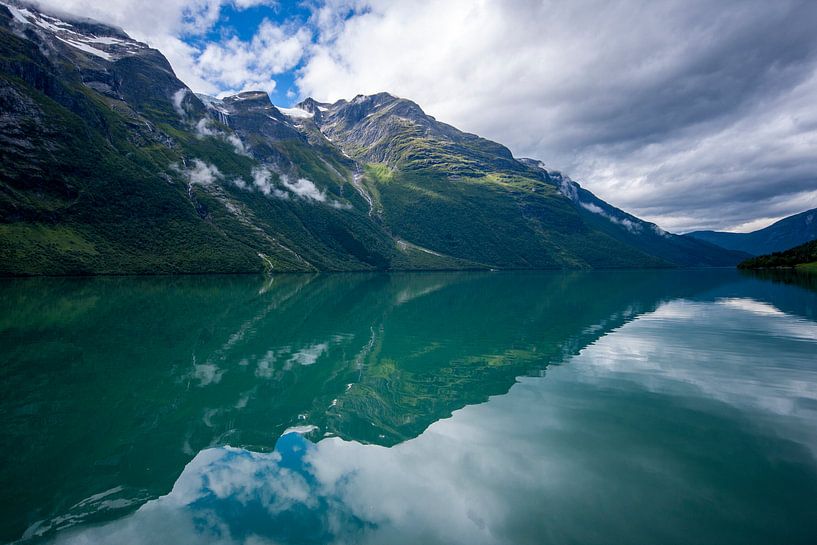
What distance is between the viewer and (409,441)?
19156mm

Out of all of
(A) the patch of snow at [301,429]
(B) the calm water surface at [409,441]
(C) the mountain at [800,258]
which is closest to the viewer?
(B) the calm water surface at [409,441]

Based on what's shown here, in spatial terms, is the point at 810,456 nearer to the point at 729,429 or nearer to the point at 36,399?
the point at 729,429

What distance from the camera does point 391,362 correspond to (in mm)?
34812

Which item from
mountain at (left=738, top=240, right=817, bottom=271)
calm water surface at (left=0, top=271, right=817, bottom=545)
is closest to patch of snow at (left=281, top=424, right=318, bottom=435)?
calm water surface at (left=0, top=271, right=817, bottom=545)

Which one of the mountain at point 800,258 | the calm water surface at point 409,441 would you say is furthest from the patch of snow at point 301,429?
the mountain at point 800,258

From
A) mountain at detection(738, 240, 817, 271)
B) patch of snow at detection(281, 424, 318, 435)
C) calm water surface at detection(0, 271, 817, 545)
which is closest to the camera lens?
calm water surface at detection(0, 271, 817, 545)

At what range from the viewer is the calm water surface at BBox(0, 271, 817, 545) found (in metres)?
12.4

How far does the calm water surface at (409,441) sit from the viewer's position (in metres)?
12.4

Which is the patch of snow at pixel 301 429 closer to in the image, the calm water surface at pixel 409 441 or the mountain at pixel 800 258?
the calm water surface at pixel 409 441

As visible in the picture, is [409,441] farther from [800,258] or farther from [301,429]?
[800,258]

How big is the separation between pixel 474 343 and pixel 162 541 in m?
33.0

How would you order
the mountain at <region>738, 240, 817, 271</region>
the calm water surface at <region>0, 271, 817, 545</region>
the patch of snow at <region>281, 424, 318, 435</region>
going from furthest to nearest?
the mountain at <region>738, 240, 817, 271</region> < the patch of snow at <region>281, 424, 318, 435</region> < the calm water surface at <region>0, 271, 817, 545</region>

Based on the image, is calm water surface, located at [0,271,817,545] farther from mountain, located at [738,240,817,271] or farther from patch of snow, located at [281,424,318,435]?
mountain, located at [738,240,817,271]

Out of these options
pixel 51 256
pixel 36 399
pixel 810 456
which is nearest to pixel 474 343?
pixel 810 456
